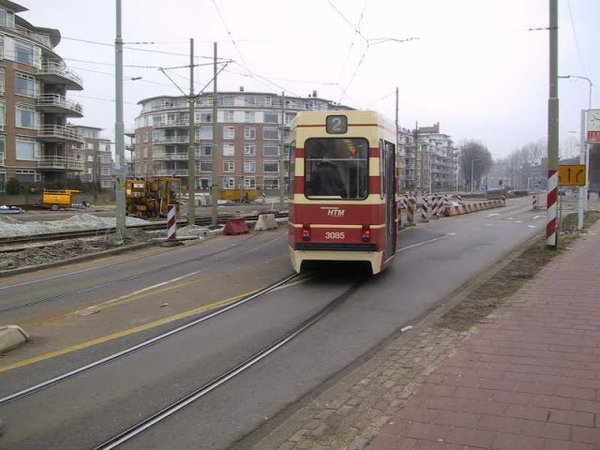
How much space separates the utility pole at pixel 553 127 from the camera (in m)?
14.5

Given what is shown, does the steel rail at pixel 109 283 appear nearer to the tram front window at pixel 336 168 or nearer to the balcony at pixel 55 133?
the tram front window at pixel 336 168

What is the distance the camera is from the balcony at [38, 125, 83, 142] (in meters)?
56.3

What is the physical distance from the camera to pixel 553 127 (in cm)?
1464

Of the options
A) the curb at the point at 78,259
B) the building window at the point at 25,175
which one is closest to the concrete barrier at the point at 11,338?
the curb at the point at 78,259

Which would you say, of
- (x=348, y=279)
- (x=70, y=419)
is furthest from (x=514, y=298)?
(x=70, y=419)

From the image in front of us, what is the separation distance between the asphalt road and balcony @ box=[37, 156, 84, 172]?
4935cm

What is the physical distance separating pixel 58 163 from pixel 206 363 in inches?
2263

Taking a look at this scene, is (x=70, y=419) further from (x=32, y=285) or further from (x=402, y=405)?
(x=32, y=285)

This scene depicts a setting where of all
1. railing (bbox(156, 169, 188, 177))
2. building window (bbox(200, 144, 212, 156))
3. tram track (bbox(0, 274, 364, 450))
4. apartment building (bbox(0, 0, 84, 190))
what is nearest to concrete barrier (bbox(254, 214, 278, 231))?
tram track (bbox(0, 274, 364, 450))

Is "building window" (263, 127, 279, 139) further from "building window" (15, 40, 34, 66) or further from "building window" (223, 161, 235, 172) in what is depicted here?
"building window" (15, 40, 34, 66)

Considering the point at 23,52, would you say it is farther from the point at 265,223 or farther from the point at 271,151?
the point at 271,151

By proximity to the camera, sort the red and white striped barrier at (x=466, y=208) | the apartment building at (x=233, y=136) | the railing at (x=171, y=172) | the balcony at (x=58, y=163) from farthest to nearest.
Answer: the railing at (x=171, y=172) < the apartment building at (x=233, y=136) < the balcony at (x=58, y=163) < the red and white striped barrier at (x=466, y=208)

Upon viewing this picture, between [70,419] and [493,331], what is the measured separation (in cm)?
473

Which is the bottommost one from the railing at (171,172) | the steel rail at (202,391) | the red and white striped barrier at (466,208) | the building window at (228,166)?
the steel rail at (202,391)
